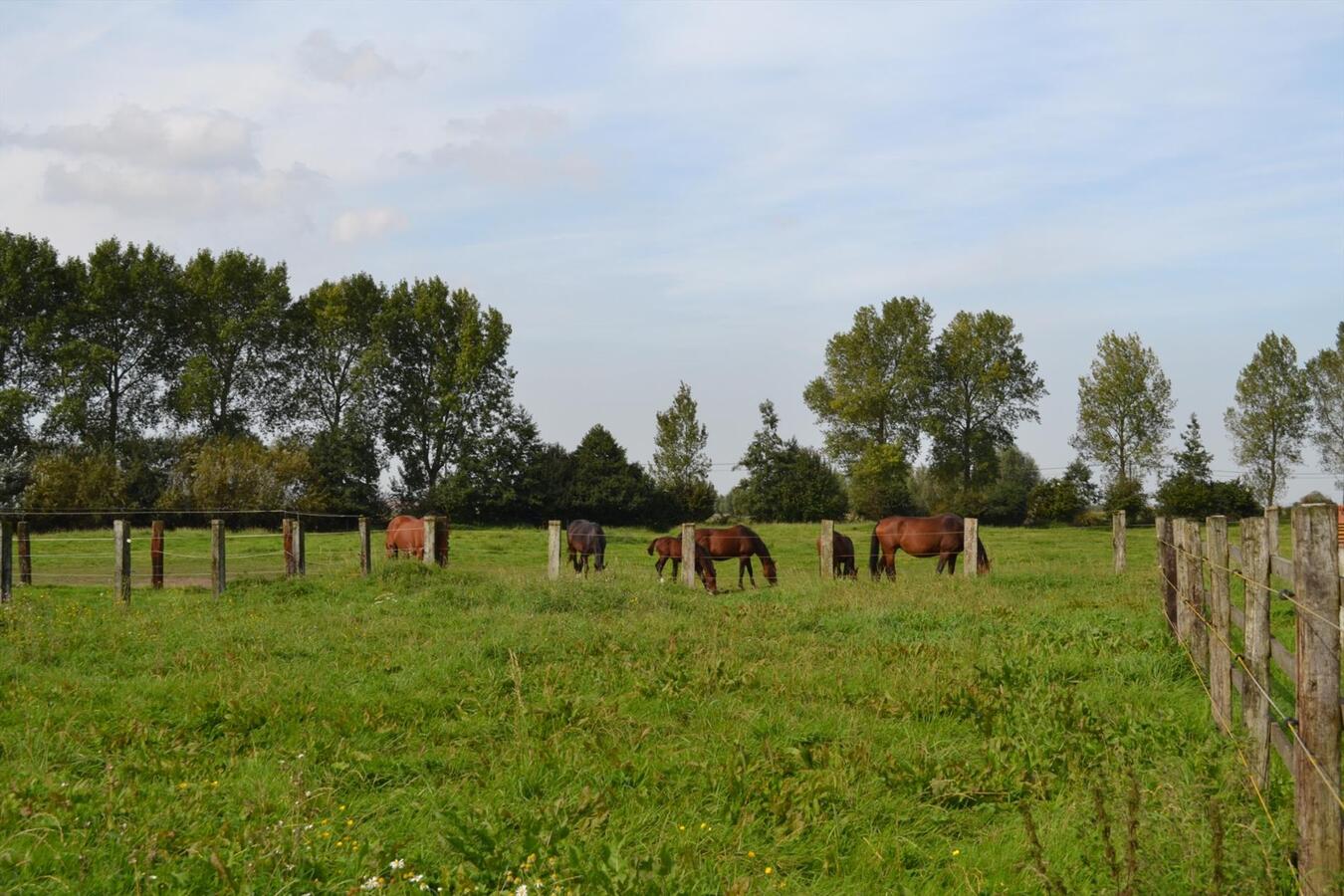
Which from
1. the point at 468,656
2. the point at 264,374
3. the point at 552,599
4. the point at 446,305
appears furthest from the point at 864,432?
the point at 468,656

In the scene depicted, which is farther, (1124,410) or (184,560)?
(1124,410)

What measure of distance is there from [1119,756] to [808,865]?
91.9 inches

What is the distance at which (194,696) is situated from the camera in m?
7.04

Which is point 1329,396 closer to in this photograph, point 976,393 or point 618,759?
point 976,393

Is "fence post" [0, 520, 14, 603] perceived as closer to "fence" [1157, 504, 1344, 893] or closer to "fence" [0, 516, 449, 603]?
"fence" [0, 516, 449, 603]

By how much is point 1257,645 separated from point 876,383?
53267 millimetres

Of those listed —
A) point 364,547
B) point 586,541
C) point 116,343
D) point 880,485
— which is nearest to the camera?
point 364,547

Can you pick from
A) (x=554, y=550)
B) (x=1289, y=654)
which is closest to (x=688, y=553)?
(x=554, y=550)

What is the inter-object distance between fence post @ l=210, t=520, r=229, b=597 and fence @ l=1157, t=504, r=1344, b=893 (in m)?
12.3

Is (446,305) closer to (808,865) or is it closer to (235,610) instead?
(235,610)

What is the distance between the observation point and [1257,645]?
17.8 ft

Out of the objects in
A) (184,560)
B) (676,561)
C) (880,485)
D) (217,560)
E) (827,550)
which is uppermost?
(880,485)

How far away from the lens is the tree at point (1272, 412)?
60.3 metres

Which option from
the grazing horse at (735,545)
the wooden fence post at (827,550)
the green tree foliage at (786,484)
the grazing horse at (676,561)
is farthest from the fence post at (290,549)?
the green tree foliage at (786,484)
